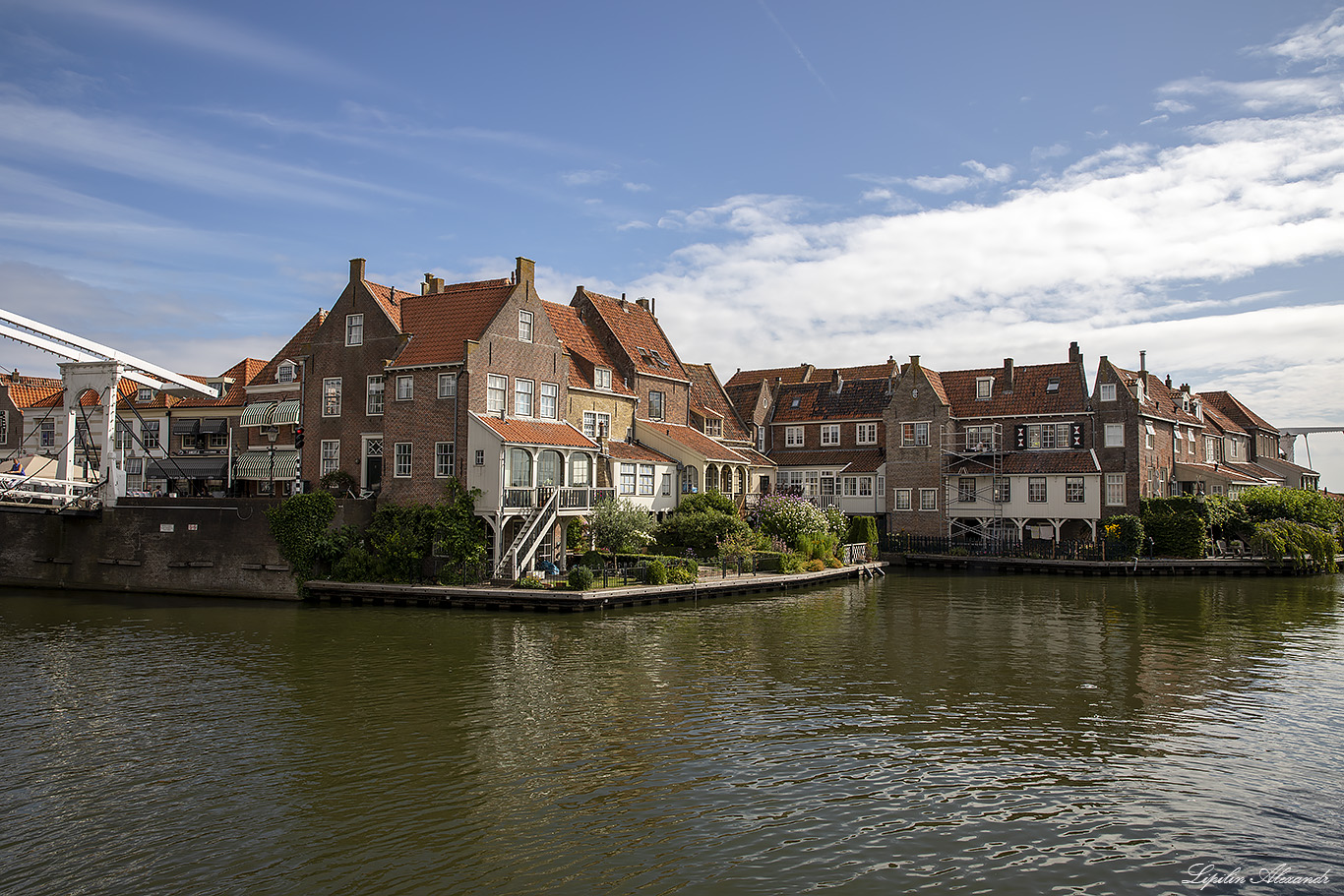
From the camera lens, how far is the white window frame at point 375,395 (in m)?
45.0

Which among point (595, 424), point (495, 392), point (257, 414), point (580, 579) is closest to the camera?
point (580, 579)

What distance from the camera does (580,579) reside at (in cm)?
3825

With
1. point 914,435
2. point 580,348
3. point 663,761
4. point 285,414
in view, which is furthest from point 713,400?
point 663,761

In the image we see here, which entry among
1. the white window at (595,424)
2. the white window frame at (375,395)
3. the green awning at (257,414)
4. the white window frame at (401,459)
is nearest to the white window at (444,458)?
the white window frame at (401,459)

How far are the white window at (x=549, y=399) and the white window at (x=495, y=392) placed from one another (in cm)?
Answer: 246

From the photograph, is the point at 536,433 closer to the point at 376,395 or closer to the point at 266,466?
the point at 376,395

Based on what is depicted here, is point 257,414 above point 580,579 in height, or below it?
above

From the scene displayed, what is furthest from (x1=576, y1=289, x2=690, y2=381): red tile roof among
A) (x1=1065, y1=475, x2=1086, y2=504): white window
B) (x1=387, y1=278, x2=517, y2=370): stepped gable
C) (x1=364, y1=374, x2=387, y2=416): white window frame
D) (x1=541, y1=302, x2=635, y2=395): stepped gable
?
(x1=1065, y1=475, x2=1086, y2=504): white window

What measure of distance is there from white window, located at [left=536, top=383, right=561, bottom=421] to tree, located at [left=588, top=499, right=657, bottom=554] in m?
5.21

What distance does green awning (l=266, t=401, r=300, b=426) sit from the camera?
4825 centimetres

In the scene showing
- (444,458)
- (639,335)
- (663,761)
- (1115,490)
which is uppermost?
(639,335)

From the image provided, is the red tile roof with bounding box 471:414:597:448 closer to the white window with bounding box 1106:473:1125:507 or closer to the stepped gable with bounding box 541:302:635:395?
the stepped gable with bounding box 541:302:635:395

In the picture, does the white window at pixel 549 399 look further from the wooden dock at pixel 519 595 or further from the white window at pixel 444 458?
the wooden dock at pixel 519 595

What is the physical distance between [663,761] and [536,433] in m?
26.6
